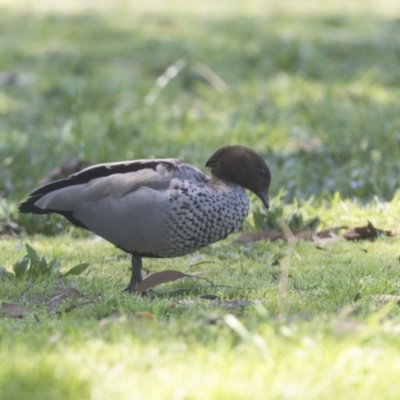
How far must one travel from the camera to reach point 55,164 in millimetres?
7586

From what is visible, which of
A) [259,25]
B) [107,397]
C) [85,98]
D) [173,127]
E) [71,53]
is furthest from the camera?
[259,25]

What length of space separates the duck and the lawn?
269 mm

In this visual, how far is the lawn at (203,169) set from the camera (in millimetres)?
3006

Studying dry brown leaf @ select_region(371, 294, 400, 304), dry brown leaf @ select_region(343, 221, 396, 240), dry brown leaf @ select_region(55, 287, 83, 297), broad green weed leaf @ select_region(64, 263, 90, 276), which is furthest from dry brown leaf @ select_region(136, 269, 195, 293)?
dry brown leaf @ select_region(343, 221, 396, 240)

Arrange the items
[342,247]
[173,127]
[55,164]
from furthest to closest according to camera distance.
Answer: [173,127] < [55,164] < [342,247]

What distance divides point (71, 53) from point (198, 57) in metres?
1.48

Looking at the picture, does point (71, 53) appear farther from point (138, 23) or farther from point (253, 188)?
point (253, 188)

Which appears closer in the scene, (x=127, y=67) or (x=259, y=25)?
(x=127, y=67)

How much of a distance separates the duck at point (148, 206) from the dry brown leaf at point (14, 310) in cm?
63

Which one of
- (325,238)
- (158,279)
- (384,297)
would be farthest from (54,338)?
(325,238)

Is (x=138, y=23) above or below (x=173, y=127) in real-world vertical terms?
above

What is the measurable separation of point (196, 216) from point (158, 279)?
37 cm

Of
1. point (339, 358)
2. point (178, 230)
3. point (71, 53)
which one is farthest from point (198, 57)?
point (339, 358)

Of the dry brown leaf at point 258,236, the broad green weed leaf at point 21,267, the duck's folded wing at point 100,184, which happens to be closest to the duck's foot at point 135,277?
the duck's folded wing at point 100,184
